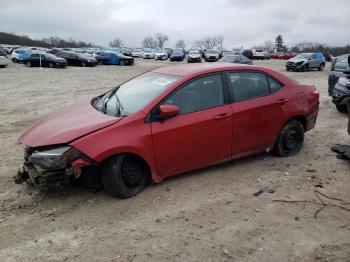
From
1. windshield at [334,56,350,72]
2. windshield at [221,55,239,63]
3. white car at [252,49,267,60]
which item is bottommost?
windshield at [334,56,350,72]

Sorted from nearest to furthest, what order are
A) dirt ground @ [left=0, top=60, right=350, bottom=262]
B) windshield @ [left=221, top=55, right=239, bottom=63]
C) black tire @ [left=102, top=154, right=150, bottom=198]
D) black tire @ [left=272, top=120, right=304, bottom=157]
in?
1. dirt ground @ [left=0, top=60, right=350, bottom=262]
2. black tire @ [left=102, top=154, right=150, bottom=198]
3. black tire @ [left=272, top=120, right=304, bottom=157]
4. windshield @ [left=221, top=55, right=239, bottom=63]

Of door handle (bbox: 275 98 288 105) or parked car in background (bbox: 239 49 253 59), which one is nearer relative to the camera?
door handle (bbox: 275 98 288 105)

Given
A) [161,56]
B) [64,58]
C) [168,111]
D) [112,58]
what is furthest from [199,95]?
[161,56]

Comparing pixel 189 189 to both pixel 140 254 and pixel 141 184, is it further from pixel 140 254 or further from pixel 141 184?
pixel 140 254

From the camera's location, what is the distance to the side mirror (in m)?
4.70

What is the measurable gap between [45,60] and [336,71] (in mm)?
26197

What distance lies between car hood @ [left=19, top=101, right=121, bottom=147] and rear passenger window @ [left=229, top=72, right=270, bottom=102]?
183cm

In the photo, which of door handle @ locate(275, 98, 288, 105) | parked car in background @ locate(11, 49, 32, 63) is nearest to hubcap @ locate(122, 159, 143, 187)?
door handle @ locate(275, 98, 288, 105)

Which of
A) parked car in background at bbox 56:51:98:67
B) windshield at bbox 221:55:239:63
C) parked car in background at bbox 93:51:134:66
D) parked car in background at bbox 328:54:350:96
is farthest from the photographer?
parked car in background at bbox 93:51:134:66

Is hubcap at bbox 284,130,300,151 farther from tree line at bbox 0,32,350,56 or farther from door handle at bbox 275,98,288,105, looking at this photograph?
tree line at bbox 0,32,350,56

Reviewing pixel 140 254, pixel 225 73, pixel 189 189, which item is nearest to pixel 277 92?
pixel 225 73

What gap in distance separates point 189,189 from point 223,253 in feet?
4.78

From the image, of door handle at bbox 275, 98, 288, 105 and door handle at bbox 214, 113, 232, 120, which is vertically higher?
door handle at bbox 275, 98, 288, 105

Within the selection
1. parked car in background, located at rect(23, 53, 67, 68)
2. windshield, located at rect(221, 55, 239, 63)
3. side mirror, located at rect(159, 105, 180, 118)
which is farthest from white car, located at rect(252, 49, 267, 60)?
side mirror, located at rect(159, 105, 180, 118)
